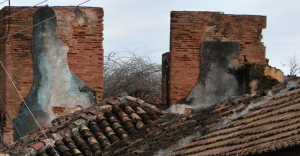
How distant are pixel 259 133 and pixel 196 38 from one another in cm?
740

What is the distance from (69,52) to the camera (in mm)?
13602

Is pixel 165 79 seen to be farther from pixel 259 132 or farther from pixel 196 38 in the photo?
pixel 259 132

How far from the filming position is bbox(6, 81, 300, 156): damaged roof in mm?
6461

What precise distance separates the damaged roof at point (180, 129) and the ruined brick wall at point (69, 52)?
225 cm

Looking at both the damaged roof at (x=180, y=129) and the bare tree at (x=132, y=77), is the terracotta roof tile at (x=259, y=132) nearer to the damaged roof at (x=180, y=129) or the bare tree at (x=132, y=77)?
the damaged roof at (x=180, y=129)

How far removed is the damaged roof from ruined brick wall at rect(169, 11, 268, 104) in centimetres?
248

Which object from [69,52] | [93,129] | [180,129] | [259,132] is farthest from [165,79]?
[259,132]


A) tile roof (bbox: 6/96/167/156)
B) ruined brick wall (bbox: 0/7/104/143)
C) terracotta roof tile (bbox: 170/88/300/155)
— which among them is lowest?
tile roof (bbox: 6/96/167/156)

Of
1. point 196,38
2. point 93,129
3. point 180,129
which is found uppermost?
point 196,38

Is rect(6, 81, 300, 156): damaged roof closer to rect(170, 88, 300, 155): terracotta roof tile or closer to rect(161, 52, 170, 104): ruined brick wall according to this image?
rect(170, 88, 300, 155): terracotta roof tile

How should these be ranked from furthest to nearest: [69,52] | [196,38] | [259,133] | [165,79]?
1. [165,79]
2. [196,38]
3. [69,52]
4. [259,133]

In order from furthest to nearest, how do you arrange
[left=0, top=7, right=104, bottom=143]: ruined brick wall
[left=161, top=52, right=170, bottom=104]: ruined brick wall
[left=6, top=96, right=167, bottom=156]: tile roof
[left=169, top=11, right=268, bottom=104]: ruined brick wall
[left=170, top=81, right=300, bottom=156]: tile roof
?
[left=161, top=52, right=170, bottom=104]: ruined brick wall → [left=169, top=11, right=268, bottom=104]: ruined brick wall → [left=0, top=7, right=104, bottom=143]: ruined brick wall → [left=6, top=96, right=167, bottom=156]: tile roof → [left=170, top=81, right=300, bottom=156]: tile roof

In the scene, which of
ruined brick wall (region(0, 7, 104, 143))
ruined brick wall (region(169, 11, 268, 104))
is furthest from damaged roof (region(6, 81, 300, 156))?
ruined brick wall (region(169, 11, 268, 104))

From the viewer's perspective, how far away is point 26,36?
13609mm
